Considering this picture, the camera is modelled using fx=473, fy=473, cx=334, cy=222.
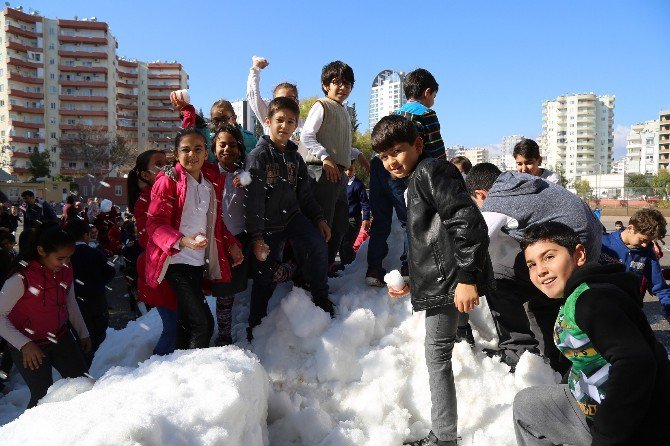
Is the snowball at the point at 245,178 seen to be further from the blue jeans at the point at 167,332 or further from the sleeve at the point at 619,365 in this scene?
the sleeve at the point at 619,365

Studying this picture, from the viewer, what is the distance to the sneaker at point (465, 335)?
344 centimetres

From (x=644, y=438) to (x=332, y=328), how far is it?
2035mm

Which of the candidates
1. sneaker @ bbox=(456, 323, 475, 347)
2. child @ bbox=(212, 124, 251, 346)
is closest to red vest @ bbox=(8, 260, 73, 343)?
child @ bbox=(212, 124, 251, 346)

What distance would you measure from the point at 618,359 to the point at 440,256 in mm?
987

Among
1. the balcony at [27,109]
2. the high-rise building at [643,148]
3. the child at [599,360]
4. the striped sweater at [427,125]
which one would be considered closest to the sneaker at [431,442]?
the child at [599,360]

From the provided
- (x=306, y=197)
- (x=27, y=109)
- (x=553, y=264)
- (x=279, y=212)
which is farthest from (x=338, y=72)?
(x=27, y=109)

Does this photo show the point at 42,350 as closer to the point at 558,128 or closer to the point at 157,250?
the point at 157,250

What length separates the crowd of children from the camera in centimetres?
183

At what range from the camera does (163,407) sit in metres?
2.05

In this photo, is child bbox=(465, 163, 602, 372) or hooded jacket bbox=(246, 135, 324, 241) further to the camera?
hooded jacket bbox=(246, 135, 324, 241)

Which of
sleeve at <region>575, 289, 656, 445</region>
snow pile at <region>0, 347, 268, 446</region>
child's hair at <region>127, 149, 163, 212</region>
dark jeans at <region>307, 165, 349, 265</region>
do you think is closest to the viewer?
sleeve at <region>575, 289, 656, 445</region>

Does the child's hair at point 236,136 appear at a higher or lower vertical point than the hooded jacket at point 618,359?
higher

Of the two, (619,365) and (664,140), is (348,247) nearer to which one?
(619,365)

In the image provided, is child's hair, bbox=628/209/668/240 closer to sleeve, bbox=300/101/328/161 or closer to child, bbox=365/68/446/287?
child, bbox=365/68/446/287
